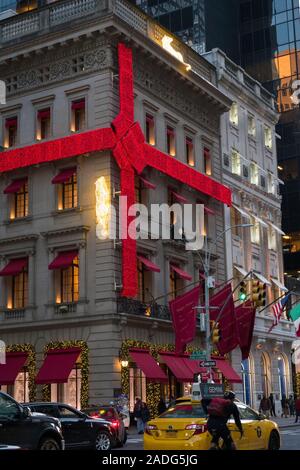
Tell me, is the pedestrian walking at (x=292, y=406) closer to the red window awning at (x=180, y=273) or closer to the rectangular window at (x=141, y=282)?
the red window awning at (x=180, y=273)

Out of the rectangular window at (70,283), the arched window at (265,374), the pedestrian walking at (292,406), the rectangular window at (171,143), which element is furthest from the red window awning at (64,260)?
the pedestrian walking at (292,406)

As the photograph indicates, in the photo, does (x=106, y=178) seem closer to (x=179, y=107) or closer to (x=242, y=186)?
(x=179, y=107)

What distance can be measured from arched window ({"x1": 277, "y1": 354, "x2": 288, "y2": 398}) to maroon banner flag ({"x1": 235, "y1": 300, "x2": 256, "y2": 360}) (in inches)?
549

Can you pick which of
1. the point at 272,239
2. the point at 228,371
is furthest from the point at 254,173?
the point at 228,371

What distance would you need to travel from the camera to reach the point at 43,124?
136 feet

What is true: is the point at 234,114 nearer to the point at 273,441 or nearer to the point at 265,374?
the point at 265,374

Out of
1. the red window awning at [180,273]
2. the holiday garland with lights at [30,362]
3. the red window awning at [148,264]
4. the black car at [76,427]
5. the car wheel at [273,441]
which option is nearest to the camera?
the car wheel at [273,441]

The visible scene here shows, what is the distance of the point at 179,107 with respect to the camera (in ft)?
150

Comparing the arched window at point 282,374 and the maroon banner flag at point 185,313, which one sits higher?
the maroon banner flag at point 185,313

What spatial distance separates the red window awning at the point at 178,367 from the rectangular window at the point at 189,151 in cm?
1246

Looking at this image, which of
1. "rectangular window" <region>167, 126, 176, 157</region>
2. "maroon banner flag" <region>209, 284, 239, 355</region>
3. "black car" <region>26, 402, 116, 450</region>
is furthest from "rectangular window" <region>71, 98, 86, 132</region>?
"black car" <region>26, 402, 116, 450</region>

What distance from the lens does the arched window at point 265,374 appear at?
52250 mm

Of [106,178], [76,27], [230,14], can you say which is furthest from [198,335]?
[230,14]

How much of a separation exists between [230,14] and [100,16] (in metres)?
47.0
